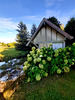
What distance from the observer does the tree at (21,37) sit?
10.8 metres

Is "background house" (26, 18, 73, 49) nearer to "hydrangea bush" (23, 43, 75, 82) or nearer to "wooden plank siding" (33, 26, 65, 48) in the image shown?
"wooden plank siding" (33, 26, 65, 48)

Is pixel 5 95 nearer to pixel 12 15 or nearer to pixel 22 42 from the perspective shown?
→ pixel 12 15

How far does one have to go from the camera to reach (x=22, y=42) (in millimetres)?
10766

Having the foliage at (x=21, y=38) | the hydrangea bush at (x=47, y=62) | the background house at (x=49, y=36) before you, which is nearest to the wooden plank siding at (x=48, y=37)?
the background house at (x=49, y=36)

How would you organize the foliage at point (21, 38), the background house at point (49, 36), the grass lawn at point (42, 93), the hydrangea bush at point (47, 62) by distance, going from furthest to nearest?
1. the foliage at point (21, 38)
2. the background house at point (49, 36)
3. the hydrangea bush at point (47, 62)
4. the grass lawn at point (42, 93)

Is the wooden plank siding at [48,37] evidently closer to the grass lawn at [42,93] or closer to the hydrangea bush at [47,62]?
the hydrangea bush at [47,62]

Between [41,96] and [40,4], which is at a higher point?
[40,4]

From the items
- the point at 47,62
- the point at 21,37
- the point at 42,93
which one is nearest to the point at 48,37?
the point at 47,62

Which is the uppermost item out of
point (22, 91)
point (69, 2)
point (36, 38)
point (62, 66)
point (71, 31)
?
point (69, 2)

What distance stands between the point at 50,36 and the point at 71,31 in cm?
316

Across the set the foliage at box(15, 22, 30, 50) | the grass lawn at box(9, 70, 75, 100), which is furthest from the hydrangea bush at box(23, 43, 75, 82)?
the foliage at box(15, 22, 30, 50)

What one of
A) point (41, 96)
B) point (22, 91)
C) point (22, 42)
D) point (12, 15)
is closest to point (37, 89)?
point (41, 96)

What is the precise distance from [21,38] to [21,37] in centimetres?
27

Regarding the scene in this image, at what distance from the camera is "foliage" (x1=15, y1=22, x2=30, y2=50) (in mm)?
10797
